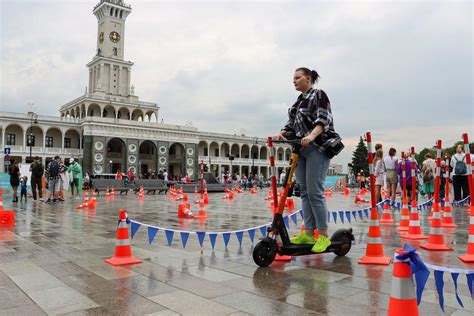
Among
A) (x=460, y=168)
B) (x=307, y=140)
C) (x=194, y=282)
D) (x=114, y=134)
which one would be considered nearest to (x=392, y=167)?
(x=460, y=168)

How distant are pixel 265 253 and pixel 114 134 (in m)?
52.9

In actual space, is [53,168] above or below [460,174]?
above

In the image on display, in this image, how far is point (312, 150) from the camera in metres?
4.39

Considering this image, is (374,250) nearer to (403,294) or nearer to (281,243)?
(281,243)

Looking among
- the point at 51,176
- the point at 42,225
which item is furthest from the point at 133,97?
the point at 42,225

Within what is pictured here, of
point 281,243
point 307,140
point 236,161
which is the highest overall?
point 236,161

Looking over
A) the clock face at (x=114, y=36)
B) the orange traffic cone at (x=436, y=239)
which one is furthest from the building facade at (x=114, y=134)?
the orange traffic cone at (x=436, y=239)

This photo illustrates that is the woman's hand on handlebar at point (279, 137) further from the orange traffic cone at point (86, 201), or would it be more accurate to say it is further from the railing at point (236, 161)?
the railing at point (236, 161)

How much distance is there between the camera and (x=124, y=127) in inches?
2158

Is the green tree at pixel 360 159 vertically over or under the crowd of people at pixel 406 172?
over

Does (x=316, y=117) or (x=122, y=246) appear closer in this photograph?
(x=316, y=117)

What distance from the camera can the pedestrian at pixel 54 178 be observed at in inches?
560

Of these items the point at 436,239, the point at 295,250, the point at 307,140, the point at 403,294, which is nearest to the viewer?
the point at 403,294

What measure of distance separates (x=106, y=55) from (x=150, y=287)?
2800 inches
